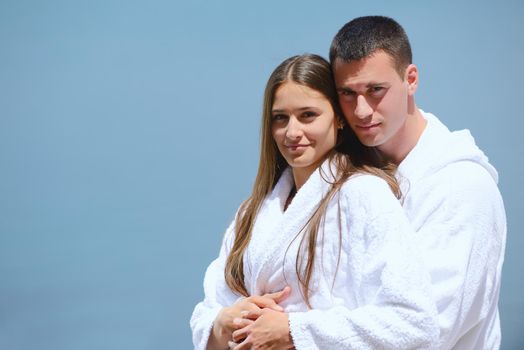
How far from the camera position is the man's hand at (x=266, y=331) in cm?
151

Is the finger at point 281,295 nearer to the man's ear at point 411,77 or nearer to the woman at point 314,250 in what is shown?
the woman at point 314,250

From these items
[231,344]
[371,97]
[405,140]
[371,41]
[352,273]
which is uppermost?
[371,41]

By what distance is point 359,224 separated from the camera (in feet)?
4.88

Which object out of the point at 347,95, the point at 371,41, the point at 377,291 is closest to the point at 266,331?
the point at 377,291

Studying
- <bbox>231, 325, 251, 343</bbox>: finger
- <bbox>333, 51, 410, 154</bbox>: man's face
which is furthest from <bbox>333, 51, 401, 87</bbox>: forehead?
<bbox>231, 325, 251, 343</bbox>: finger

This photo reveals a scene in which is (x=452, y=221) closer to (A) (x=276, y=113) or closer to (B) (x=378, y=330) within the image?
(B) (x=378, y=330)

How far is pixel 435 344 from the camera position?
1.45 m

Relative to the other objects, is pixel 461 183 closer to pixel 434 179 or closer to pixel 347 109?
pixel 434 179

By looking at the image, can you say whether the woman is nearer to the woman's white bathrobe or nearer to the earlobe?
the woman's white bathrobe

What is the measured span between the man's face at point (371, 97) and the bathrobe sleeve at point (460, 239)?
0.52 ft

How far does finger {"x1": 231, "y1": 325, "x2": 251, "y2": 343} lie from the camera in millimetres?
1564

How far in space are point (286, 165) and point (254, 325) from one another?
0.44 metres

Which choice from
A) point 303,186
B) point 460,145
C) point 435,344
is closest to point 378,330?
point 435,344

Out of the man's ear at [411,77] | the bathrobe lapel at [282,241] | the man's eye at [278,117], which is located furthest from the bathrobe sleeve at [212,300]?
the man's ear at [411,77]
